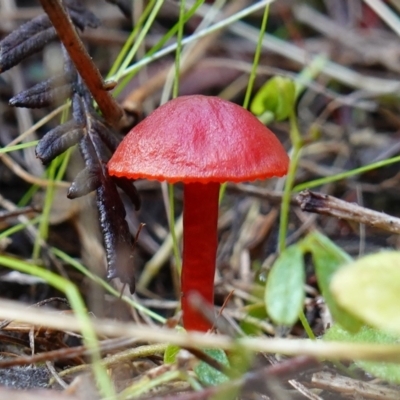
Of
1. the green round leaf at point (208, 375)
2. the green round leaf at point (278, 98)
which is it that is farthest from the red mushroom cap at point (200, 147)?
the green round leaf at point (278, 98)

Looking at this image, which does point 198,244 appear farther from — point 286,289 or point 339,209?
point 286,289

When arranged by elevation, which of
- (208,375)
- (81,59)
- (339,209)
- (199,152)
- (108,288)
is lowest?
(108,288)

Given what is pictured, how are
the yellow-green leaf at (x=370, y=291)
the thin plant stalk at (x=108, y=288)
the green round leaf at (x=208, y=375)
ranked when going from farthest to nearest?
the thin plant stalk at (x=108, y=288) < the green round leaf at (x=208, y=375) < the yellow-green leaf at (x=370, y=291)

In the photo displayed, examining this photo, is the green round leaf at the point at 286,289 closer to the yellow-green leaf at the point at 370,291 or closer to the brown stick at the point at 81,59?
the yellow-green leaf at the point at 370,291

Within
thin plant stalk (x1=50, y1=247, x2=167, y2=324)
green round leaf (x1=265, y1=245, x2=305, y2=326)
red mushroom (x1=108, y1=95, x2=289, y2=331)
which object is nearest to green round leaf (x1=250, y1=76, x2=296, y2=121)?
red mushroom (x1=108, y1=95, x2=289, y2=331)

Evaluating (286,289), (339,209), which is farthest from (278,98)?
(286,289)

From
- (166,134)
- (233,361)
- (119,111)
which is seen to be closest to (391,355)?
(233,361)

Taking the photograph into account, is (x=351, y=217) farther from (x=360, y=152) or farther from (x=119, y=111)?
(x=360, y=152)
